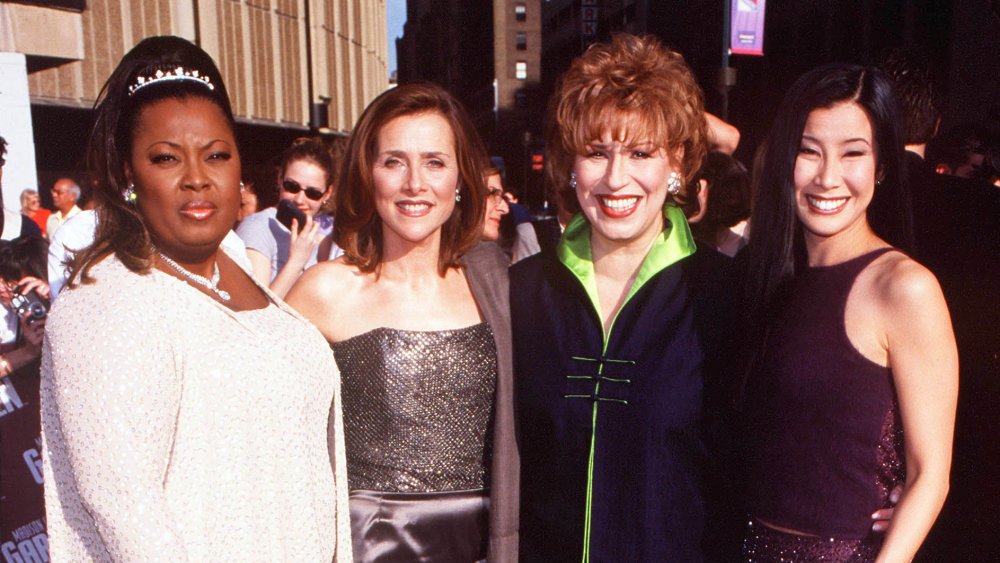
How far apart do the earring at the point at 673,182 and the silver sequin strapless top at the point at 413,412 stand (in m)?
0.81

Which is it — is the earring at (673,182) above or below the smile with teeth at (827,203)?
above

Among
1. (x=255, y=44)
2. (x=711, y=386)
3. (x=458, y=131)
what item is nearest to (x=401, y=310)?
(x=458, y=131)

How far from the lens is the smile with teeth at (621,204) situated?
231cm

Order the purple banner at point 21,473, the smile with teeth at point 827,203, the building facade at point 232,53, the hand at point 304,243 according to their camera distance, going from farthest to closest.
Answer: the building facade at point 232,53, the hand at point 304,243, the purple banner at point 21,473, the smile with teeth at point 827,203

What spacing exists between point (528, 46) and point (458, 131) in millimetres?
71104

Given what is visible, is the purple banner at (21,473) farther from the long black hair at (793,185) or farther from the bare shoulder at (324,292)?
the long black hair at (793,185)

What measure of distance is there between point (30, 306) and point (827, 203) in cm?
281

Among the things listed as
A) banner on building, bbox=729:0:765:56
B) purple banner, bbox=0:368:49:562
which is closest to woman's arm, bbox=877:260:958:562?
purple banner, bbox=0:368:49:562

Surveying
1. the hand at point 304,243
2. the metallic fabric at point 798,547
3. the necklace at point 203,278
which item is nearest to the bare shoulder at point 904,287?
the metallic fabric at point 798,547

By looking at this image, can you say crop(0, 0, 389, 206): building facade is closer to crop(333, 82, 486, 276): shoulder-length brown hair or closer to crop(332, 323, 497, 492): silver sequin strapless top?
crop(333, 82, 486, 276): shoulder-length brown hair

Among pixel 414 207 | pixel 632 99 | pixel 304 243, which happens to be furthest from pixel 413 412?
pixel 304 243

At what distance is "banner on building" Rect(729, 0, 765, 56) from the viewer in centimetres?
1513

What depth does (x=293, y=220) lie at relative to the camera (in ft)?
15.5

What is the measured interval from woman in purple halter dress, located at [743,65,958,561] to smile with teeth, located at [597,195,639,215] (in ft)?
1.19
